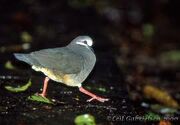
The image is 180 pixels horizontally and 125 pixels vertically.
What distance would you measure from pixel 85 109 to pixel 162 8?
10199mm

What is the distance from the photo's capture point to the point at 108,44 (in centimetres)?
1061

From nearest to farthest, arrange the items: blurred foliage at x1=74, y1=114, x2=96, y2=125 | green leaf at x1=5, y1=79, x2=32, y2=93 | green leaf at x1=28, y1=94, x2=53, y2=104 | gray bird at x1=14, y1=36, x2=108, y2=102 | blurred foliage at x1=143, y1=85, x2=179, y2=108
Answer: blurred foliage at x1=74, y1=114, x2=96, y2=125, gray bird at x1=14, y1=36, x2=108, y2=102, green leaf at x1=28, y1=94, x2=53, y2=104, green leaf at x1=5, y1=79, x2=32, y2=93, blurred foliage at x1=143, y1=85, x2=179, y2=108

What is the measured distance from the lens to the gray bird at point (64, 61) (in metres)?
6.13

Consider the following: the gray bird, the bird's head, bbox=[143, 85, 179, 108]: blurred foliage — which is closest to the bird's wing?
the gray bird

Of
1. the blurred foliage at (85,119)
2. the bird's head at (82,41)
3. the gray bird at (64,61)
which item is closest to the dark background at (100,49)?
the blurred foliage at (85,119)

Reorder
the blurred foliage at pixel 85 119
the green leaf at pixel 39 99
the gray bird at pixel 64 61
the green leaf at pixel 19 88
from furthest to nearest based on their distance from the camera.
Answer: the green leaf at pixel 19 88 → the green leaf at pixel 39 99 → the gray bird at pixel 64 61 → the blurred foliage at pixel 85 119

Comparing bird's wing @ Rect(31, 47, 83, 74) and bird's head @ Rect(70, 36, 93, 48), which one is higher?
bird's head @ Rect(70, 36, 93, 48)

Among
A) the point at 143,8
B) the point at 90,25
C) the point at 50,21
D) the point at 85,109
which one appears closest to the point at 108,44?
the point at 90,25

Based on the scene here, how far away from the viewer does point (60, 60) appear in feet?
20.4

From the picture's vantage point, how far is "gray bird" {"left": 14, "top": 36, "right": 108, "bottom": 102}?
20.1 feet

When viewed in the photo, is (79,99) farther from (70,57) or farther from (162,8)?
(162,8)

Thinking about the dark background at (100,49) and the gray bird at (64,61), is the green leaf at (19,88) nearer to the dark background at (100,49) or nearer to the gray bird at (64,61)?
the dark background at (100,49)

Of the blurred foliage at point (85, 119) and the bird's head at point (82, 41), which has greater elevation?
the bird's head at point (82, 41)

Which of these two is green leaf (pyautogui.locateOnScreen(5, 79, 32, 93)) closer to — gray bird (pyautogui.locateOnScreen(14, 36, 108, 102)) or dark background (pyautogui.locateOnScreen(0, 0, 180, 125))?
dark background (pyautogui.locateOnScreen(0, 0, 180, 125))
